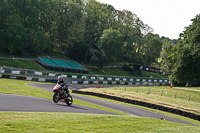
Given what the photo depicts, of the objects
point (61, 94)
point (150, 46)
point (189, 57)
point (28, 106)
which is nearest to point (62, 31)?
point (150, 46)

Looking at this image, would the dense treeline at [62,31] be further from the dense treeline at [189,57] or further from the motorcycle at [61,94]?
the motorcycle at [61,94]

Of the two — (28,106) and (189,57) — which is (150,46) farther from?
(28,106)

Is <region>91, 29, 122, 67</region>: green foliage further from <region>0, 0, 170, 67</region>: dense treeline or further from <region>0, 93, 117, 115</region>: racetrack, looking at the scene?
<region>0, 93, 117, 115</region>: racetrack

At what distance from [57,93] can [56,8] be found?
221 feet

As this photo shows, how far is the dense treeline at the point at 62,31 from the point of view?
58.8 metres

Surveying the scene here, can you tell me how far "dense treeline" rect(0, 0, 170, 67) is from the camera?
5884 cm

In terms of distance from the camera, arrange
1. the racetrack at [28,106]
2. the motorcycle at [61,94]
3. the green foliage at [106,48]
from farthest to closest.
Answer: the green foliage at [106,48], the motorcycle at [61,94], the racetrack at [28,106]

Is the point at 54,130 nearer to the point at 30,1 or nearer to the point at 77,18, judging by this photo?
the point at 30,1

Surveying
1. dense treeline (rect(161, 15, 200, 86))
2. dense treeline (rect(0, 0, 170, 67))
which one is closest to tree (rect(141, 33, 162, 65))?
dense treeline (rect(0, 0, 170, 67))

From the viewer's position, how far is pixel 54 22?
80438mm

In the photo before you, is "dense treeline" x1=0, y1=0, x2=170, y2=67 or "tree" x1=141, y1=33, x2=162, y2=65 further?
"tree" x1=141, y1=33, x2=162, y2=65

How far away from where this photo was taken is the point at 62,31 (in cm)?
8419

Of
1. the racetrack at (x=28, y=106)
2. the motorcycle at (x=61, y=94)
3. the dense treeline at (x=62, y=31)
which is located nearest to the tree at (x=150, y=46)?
the dense treeline at (x=62, y=31)

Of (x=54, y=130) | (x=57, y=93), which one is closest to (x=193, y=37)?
(x=57, y=93)
